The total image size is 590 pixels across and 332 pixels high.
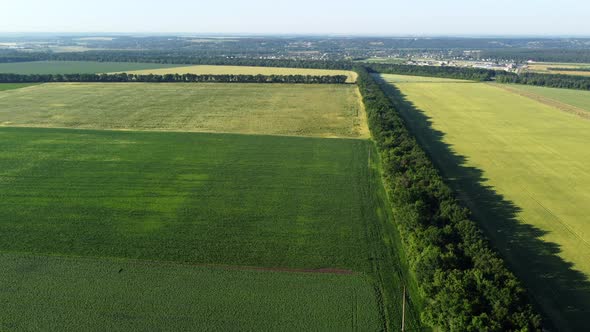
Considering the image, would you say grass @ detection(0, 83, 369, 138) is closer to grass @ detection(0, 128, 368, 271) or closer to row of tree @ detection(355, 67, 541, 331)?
grass @ detection(0, 128, 368, 271)

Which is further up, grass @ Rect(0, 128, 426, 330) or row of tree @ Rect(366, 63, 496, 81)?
row of tree @ Rect(366, 63, 496, 81)

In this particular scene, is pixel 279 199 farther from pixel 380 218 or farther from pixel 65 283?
pixel 65 283

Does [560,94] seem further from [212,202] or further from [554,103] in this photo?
[212,202]

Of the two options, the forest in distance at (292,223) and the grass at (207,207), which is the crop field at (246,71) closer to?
the forest in distance at (292,223)

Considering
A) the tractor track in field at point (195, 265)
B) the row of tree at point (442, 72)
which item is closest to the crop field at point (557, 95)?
the row of tree at point (442, 72)

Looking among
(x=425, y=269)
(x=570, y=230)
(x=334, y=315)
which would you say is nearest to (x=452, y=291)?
(x=425, y=269)

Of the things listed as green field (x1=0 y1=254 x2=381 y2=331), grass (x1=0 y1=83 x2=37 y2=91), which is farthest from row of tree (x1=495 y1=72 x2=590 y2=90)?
grass (x1=0 y1=83 x2=37 y2=91)
